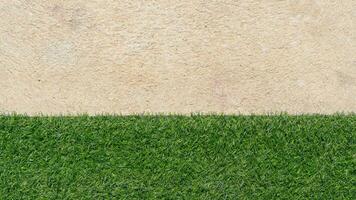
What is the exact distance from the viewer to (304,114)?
3.78 metres

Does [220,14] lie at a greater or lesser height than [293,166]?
greater

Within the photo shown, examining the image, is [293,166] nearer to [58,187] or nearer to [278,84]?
[278,84]

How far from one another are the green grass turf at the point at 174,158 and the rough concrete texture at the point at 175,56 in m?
0.17

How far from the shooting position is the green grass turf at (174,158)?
3.46m

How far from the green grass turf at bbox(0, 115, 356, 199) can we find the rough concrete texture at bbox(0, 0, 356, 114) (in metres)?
0.17

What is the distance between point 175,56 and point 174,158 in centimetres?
85

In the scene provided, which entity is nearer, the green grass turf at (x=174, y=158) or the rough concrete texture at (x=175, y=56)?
the green grass turf at (x=174, y=158)

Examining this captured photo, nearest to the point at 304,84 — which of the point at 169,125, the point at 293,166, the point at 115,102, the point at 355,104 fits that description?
the point at 355,104

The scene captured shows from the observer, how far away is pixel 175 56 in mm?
3832

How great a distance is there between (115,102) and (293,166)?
148 cm

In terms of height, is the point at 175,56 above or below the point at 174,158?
above

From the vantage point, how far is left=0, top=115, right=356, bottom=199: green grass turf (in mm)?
3465

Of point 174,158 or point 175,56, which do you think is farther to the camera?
point 175,56

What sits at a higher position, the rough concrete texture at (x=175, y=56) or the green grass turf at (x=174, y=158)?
the rough concrete texture at (x=175, y=56)
